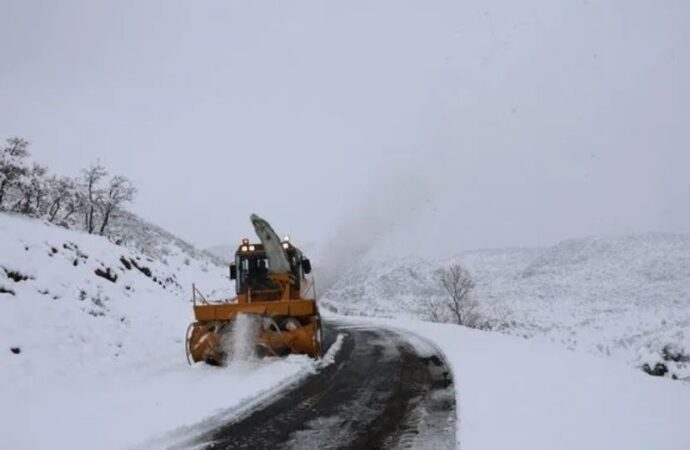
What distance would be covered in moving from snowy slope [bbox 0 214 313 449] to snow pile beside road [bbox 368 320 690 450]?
147 inches

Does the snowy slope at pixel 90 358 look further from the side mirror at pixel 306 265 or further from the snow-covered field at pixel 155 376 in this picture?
the side mirror at pixel 306 265

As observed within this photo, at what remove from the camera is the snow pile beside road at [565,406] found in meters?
5.59

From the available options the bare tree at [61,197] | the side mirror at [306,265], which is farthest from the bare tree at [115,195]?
the side mirror at [306,265]

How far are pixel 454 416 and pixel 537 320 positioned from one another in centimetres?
3790

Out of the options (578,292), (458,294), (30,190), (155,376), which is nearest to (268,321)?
(155,376)

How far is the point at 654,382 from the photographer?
8.58m

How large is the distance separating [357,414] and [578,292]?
217 ft

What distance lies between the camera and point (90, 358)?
36.8ft

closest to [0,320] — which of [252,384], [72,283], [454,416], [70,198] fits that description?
[72,283]

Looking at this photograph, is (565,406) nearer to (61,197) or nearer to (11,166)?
(11,166)

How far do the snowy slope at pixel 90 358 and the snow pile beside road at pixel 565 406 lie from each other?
3726 mm

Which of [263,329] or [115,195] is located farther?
[115,195]

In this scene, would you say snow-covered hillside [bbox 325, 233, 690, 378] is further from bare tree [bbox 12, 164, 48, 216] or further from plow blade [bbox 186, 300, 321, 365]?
bare tree [bbox 12, 164, 48, 216]

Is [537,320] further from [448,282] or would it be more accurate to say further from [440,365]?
[440,365]
